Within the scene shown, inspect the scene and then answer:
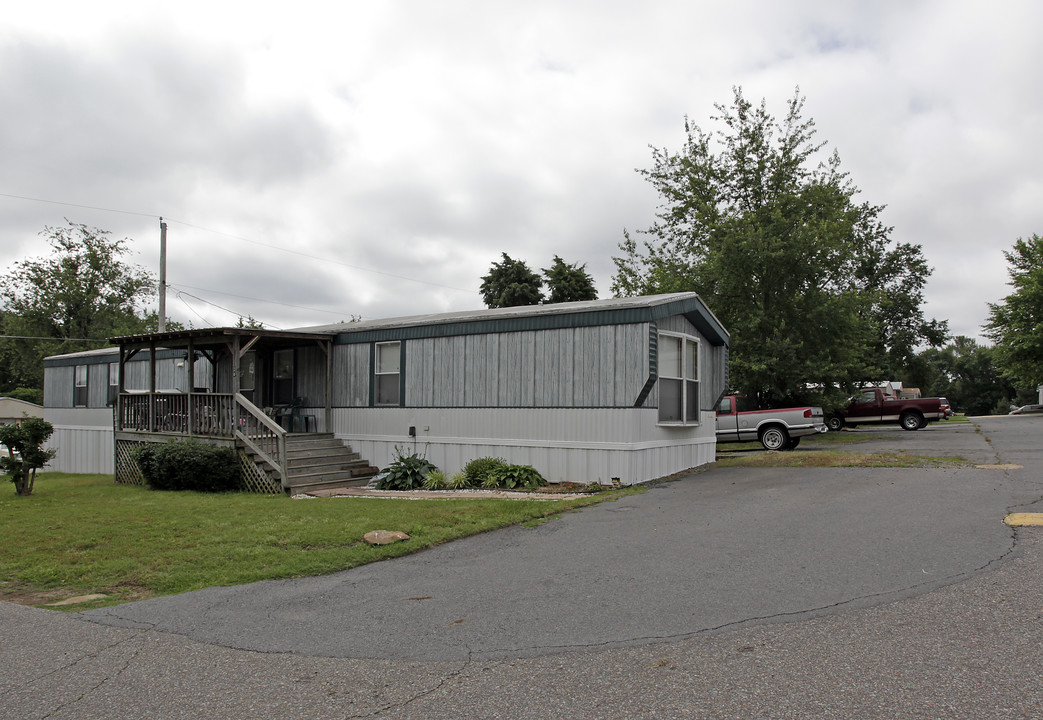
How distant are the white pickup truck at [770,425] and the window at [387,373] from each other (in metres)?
8.76

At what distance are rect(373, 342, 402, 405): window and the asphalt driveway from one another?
675 centimetres

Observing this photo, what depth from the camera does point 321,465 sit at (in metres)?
14.5

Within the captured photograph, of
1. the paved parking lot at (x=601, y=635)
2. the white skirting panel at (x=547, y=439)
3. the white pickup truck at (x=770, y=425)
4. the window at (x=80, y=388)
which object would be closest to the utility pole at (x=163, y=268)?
the window at (x=80, y=388)

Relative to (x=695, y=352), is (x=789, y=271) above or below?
above

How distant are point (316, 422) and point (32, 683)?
1262 centimetres

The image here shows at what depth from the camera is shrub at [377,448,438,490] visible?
13.6 m

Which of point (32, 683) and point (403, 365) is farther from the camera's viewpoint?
point (403, 365)

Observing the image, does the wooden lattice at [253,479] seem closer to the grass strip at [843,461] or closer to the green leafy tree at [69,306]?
the grass strip at [843,461]

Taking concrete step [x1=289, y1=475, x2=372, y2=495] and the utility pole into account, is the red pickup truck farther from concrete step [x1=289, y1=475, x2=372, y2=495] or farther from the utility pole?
the utility pole

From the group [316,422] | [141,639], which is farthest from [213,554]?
[316,422]

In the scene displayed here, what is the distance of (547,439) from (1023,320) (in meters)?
38.7

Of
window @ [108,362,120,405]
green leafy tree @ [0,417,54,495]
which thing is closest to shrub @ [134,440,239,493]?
green leafy tree @ [0,417,54,495]

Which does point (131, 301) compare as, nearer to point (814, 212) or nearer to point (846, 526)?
point (814, 212)

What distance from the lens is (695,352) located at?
14469 mm
